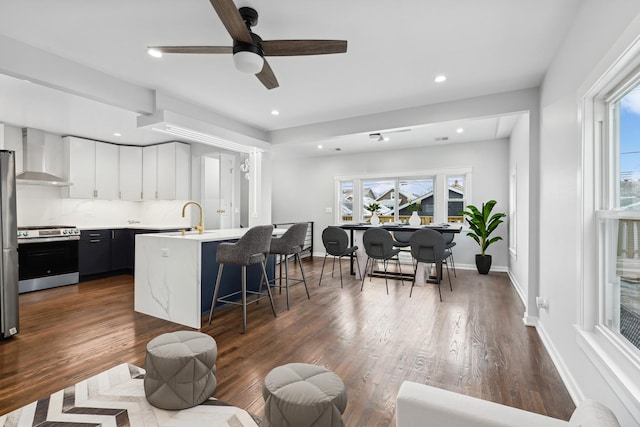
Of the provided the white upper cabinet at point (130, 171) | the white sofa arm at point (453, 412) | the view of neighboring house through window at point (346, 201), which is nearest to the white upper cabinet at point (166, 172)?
the white upper cabinet at point (130, 171)

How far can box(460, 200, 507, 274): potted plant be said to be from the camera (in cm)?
530

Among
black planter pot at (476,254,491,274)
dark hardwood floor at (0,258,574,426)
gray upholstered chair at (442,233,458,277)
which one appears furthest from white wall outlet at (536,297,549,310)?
black planter pot at (476,254,491,274)

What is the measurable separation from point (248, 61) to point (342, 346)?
2346 millimetres

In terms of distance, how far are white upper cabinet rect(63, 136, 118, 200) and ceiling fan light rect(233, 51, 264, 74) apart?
15.6ft

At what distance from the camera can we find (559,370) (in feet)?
7.13

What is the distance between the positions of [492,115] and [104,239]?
6.26 metres

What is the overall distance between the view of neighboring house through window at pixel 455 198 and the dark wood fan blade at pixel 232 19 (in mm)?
5445

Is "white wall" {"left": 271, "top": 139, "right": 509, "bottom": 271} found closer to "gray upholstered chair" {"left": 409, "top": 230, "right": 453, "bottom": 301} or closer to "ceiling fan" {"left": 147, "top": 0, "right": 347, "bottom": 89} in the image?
"gray upholstered chair" {"left": 409, "top": 230, "right": 453, "bottom": 301}

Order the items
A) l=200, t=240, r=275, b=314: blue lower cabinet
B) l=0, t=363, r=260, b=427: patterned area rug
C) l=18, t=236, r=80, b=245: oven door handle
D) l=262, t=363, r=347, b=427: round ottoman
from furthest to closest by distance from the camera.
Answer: l=18, t=236, r=80, b=245: oven door handle, l=200, t=240, r=275, b=314: blue lower cabinet, l=0, t=363, r=260, b=427: patterned area rug, l=262, t=363, r=347, b=427: round ottoman

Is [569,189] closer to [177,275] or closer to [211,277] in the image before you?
[211,277]

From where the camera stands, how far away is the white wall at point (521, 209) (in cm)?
380

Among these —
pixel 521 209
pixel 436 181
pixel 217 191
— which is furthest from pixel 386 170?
pixel 217 191

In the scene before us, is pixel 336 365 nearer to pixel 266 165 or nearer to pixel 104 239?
pixel 266 165

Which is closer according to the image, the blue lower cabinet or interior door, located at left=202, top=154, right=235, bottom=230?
the blue lower cabinet
